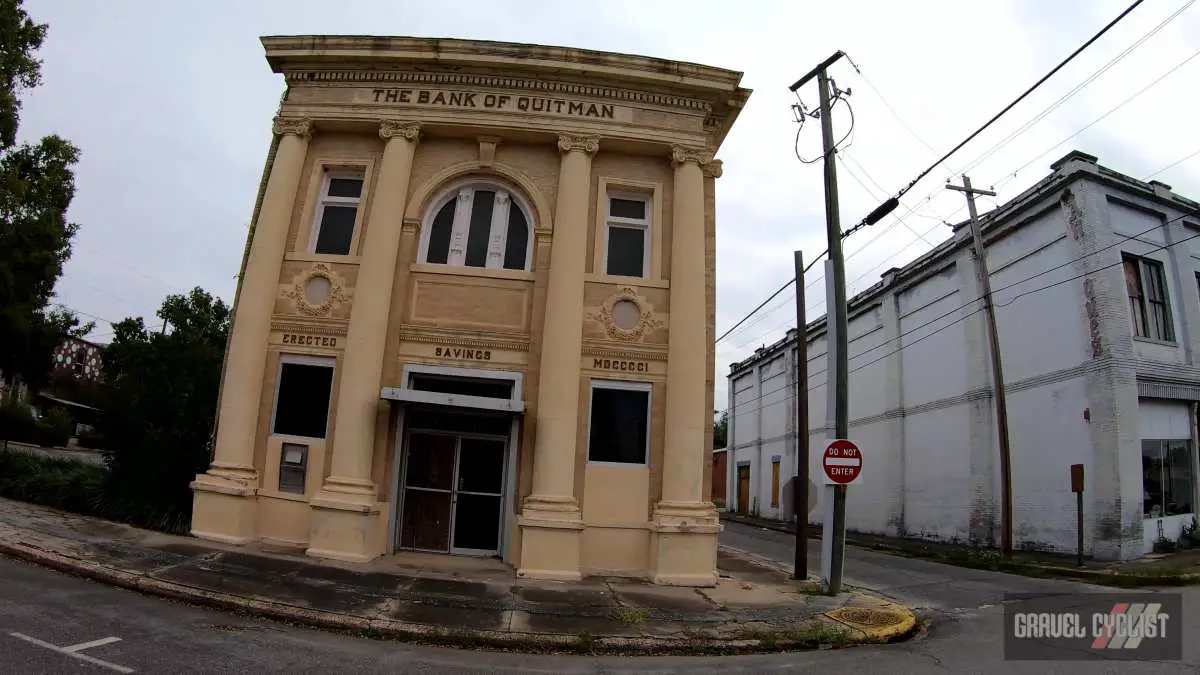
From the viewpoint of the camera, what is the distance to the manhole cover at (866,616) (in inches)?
326

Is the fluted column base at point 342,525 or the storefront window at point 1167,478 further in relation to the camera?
the storefront window at point 1167,478

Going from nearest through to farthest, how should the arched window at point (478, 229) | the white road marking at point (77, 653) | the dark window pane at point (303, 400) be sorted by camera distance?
the white road marking at point (77, 653)
the dark window pane at point (303, 400)
the arched window at point (478, 229)

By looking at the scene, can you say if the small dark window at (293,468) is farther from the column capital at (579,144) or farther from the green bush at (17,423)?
the green bush at (17,423)

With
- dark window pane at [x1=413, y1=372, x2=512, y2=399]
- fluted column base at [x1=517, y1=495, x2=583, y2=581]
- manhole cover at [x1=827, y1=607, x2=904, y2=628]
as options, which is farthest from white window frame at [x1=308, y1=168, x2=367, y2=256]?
manhole cover at [x1=827, y1=607, x2=904, y2=628]

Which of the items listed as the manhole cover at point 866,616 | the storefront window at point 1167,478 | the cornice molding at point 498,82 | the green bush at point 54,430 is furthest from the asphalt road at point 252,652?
the green bush at point 54,430

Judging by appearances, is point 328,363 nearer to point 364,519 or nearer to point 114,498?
point 364,519

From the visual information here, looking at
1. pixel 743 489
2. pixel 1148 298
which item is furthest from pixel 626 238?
pixel 743 489

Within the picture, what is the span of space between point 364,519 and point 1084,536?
53.7ft

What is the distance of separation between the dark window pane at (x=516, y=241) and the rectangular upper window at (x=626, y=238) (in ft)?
4.78

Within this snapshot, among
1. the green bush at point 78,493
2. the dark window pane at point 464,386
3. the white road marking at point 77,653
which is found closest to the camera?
the white road marking at point 77,653

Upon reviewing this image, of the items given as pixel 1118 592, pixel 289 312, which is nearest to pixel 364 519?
pixel 289 312

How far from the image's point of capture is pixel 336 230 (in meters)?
12.3

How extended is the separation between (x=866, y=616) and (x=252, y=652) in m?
6.93

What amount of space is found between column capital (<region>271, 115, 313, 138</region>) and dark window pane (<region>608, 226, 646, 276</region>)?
5606 mm
